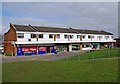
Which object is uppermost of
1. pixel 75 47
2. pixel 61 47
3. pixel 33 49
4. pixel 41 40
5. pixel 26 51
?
pixel 41 40

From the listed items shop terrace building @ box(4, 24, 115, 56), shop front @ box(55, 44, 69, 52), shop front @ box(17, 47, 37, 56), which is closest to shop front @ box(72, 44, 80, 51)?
shop terrace building @ box(4, 24, 115, 56)

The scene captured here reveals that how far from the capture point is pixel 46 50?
52.3m

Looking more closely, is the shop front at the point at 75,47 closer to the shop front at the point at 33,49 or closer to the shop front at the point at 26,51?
the shop front at the point at 33,49

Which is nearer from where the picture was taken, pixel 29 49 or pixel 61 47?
pixel 29 49

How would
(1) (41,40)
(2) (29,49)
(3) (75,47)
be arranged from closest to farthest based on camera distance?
(2) (29,49) → (1) (41,40) → (3) (75,47)

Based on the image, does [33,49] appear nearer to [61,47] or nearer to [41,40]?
[41,40]

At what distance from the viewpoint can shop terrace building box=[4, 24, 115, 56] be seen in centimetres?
4719

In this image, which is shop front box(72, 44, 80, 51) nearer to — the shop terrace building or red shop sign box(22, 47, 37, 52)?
the shop terrace building

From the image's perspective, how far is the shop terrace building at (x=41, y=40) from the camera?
47188 millimetres

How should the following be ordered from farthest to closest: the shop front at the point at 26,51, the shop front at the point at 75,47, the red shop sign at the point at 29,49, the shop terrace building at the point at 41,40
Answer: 1. the shop front at the point at 75,47
2. the red shop sign at the point at 29,49
3. the shop terrace building at the point at 41,40
4. the shop front at the point at 26,51

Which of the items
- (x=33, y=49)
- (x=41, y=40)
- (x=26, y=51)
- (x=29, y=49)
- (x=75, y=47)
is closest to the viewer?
(x=26, y=51)

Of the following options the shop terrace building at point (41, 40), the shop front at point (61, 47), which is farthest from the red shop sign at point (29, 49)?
the shop front at point (61, 47)

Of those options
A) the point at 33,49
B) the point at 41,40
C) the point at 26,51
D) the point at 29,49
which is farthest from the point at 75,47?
the point at 26,51

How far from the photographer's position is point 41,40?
51.2 meters
